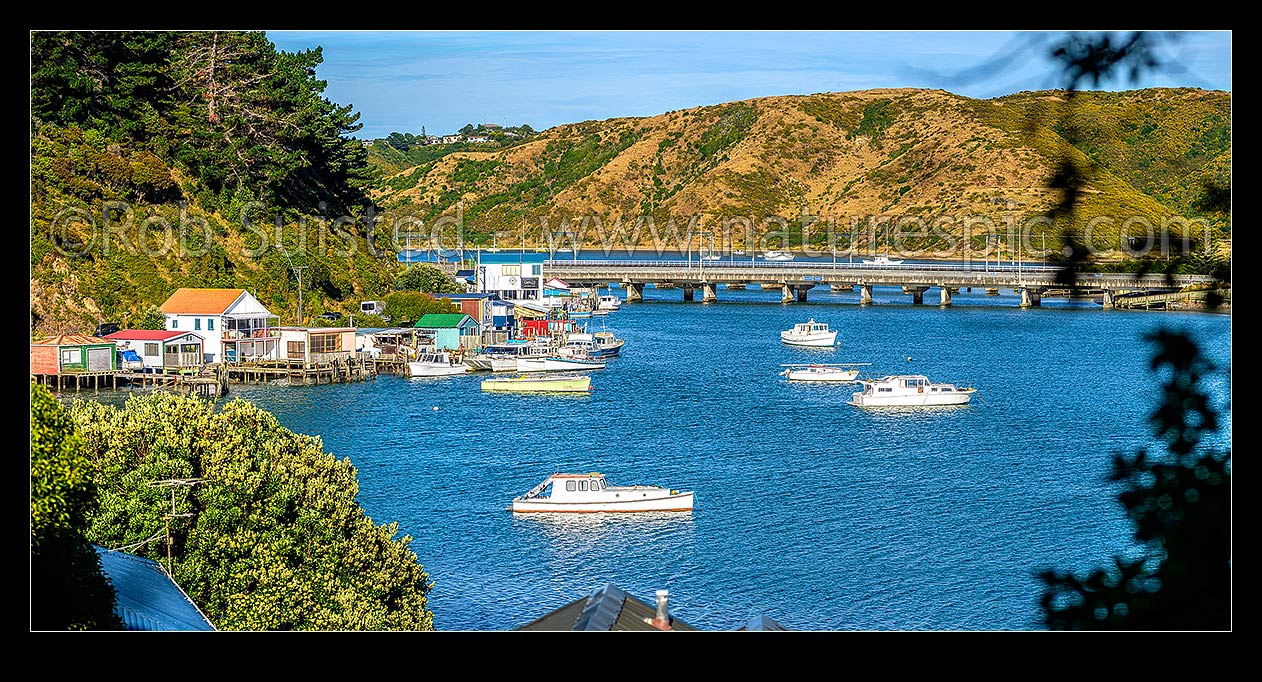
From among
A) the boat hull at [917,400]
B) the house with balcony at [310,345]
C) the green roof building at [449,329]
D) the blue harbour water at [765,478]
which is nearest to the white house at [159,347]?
the blue harbour water at [765,478]

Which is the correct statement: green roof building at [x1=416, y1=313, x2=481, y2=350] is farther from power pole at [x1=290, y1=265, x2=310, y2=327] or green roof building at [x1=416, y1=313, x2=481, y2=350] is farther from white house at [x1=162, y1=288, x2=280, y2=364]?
white house at [x1=162, y1=288, x2=280, y2=364]

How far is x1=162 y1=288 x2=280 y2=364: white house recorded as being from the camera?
128 feet

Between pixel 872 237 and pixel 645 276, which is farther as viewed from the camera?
pixel 872 237

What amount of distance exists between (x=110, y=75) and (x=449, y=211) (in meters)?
84.2

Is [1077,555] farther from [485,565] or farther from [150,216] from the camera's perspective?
[150,216]

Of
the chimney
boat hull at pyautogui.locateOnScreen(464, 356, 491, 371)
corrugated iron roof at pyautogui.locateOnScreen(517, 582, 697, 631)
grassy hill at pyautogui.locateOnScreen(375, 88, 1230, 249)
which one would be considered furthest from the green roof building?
grassy hill at pyautogui.locateOnScreen(375, 88, 1230, 249)

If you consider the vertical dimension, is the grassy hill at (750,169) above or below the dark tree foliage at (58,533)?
above

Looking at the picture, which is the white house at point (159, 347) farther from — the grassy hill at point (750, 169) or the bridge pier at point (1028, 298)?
the grassy hill at point (750, 169)

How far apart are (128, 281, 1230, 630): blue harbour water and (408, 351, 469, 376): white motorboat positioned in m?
0.67

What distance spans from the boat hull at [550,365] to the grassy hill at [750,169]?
55.7m

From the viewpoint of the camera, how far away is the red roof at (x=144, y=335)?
1481 inches

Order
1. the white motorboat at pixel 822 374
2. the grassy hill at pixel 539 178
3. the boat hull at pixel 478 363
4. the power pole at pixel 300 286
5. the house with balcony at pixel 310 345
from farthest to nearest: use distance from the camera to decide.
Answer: the power pole at pixel 300 286
the boat hull at pixel 478 363
the white motorboat at pixel 822 374
the house with balcony at pixel 310 345
the grassy hill at pixel 539 178

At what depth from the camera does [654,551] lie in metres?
20.0
